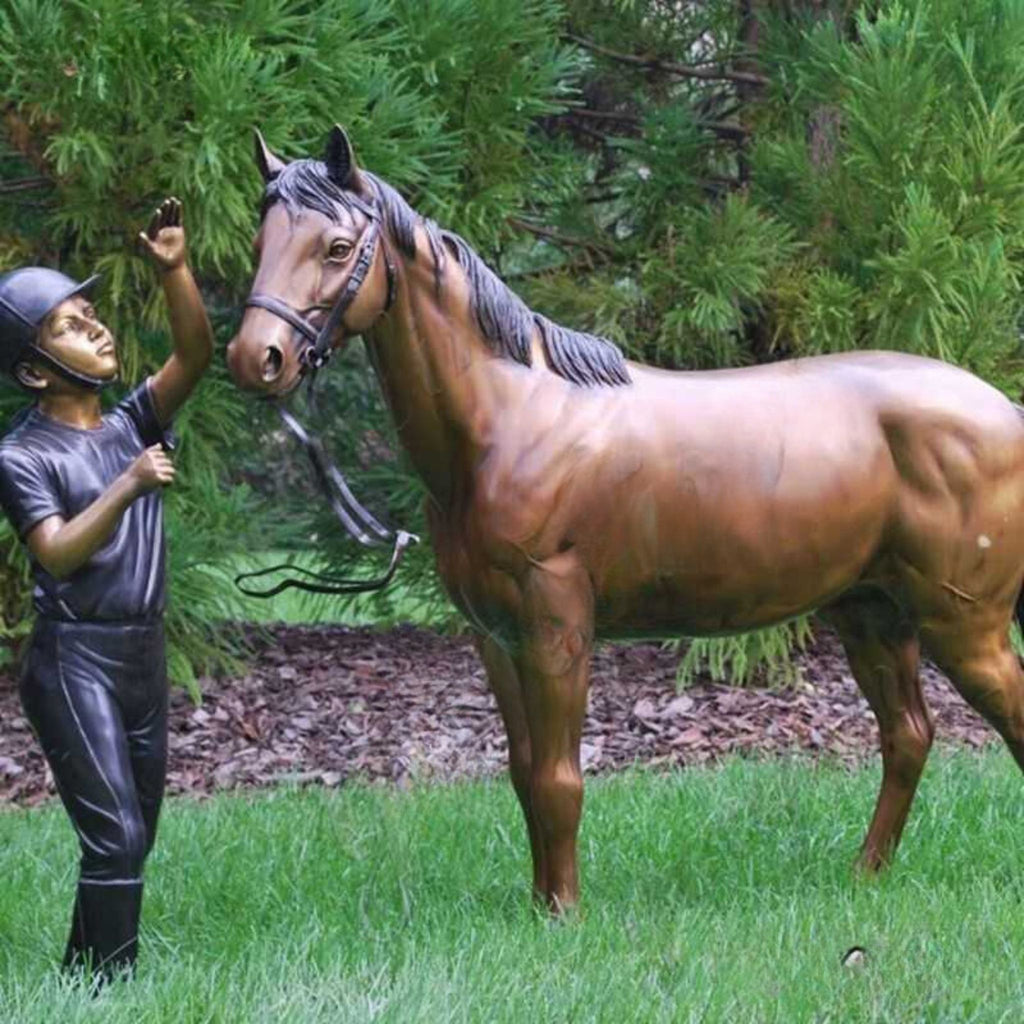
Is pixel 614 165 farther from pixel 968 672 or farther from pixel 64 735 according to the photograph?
pixel 64 735

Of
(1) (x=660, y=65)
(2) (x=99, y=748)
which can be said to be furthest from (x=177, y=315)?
(1) (x=660, y=65)

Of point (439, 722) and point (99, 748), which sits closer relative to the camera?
point (99, 748)

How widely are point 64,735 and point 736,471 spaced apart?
5.18ft

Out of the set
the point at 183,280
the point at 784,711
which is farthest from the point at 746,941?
the point at 784,711

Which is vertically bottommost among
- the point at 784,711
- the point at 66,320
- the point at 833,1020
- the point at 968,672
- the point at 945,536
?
the point at 784,711

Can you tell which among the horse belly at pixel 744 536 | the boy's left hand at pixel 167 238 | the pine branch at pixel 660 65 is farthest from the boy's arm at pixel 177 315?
the pine branch at pixel 660 65

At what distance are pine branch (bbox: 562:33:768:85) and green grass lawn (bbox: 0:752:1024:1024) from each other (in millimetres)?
3356

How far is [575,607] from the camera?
377 centimetres

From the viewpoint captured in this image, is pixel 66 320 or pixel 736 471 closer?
pixel 66 320

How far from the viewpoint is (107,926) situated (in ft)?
11.2

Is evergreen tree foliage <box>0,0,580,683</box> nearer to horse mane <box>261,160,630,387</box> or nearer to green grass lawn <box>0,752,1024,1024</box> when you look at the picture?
green grass lawn <box>0,752,1024,1024</box>

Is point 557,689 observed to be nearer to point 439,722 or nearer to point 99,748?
point 99,748

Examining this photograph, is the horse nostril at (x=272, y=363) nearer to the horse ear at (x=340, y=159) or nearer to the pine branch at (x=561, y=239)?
the horse ear at (x=340, y=159)

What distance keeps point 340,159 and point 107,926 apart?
1.58 meters
